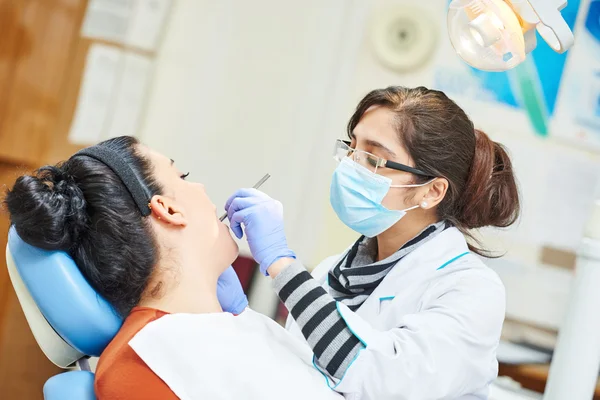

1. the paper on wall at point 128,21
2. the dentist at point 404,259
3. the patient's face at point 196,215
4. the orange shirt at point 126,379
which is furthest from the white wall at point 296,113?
the orange shirt at point 126,379

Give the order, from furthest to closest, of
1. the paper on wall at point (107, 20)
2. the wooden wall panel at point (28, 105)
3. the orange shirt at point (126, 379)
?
the paper on wall at point (107, 20), the wooden wall panel at point (28, 105), the orange shirt at point (126, 379)

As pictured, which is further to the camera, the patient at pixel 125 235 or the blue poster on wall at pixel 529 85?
the blue poster on wall at pixel 529 85

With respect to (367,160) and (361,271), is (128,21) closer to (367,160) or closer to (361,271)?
(367,160)

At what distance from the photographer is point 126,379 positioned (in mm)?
1129

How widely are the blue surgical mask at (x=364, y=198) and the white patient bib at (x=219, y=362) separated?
439 mm

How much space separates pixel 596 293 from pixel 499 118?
1.52 m

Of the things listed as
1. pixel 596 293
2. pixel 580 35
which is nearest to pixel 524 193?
pixel 580 35

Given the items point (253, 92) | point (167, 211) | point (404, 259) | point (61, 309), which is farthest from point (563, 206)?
point (61, 309)

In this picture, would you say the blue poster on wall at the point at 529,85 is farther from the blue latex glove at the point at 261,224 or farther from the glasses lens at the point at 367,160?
the blue latex glove at the point at 261,224

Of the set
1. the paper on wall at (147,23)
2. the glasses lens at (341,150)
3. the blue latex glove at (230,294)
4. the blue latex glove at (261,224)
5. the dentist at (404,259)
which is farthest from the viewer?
the paper on wall at (147,23)

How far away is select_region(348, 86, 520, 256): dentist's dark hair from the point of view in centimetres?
153

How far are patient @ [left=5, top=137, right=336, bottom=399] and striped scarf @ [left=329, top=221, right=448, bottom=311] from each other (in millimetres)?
399

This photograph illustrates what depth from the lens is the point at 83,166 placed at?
125 cm

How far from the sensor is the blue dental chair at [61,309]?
1.15 m
